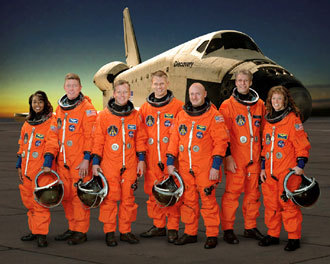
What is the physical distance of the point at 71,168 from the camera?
16.9 feet

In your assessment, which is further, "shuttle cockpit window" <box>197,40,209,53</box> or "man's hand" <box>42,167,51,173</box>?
"shuttle cockpit window" <box>197,40,209,53</box>

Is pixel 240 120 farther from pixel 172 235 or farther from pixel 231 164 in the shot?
pixel 172 235

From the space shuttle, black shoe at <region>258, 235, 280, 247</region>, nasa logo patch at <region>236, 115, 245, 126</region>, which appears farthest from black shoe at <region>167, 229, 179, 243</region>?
the space shuttle

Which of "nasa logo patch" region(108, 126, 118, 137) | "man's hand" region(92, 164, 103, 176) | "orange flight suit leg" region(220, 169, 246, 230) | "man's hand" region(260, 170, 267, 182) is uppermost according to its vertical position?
"nasa logo patch" region(108, 126, 118, 137)

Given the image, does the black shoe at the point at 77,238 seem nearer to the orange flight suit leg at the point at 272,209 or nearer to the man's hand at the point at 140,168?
the man's hand at the point at 140,168

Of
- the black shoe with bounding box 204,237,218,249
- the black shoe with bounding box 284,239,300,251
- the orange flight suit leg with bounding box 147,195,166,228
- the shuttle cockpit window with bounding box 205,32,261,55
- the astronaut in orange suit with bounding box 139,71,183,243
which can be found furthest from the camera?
the shuttle cockpit window with bounding box 205,32,261,55

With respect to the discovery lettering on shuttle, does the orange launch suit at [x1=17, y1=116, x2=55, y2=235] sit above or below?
below

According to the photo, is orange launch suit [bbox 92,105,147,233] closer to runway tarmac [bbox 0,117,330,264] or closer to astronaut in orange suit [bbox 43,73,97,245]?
astronaut in orange suit [bbox 43,73,97,245]

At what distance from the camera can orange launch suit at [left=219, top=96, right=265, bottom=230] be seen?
5.12m

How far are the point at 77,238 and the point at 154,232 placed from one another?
93 cm

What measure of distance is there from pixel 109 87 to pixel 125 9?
36.1 ft

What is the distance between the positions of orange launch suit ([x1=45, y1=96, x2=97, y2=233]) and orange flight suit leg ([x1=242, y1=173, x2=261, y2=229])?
1829mm

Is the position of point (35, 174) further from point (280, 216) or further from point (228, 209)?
point (280, 216)

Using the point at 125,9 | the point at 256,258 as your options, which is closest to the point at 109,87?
the point at 125,9
